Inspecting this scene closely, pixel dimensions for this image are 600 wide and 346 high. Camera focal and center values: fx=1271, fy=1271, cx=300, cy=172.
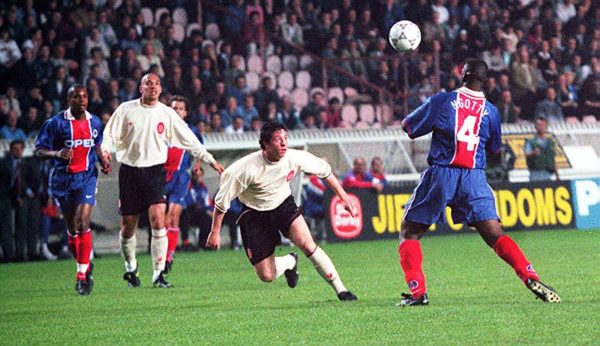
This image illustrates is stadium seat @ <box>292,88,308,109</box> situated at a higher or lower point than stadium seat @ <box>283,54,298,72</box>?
lower

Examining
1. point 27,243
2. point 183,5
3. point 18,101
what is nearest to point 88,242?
point 27,243

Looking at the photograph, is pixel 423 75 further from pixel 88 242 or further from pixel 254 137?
pixel 88 242

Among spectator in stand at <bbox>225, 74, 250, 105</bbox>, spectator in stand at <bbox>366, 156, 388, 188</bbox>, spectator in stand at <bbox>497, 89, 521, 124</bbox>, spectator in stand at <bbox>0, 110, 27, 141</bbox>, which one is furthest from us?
spectator in stand at <bbox>497, 89, 521, 124</bbox>

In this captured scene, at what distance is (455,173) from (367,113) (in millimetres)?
14703

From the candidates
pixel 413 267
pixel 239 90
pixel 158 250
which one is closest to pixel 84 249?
pixel 158 250

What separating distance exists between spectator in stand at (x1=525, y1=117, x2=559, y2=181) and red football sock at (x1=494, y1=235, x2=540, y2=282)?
44.6 ft

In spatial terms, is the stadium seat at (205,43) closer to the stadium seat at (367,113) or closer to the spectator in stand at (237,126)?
the spectator in stand at (237,126)

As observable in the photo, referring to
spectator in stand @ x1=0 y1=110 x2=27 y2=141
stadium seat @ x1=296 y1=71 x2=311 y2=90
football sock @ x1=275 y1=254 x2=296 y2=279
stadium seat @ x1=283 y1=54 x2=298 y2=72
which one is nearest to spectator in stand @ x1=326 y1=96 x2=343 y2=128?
stadium seat @ x1=296 y1=71 x2=311 y2=90

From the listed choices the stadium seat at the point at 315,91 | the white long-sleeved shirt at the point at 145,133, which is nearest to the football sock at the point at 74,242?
the white long-sleeved shirt at the point at 145,133

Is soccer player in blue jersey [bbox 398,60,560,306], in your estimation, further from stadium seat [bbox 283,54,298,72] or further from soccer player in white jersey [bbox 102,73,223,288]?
stadium seat [bbox 283,54,298,72]

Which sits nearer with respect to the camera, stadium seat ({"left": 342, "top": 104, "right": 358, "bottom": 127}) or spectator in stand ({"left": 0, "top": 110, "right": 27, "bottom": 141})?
spectator in stand ({"left": 0, "top": 110, "right": 27, "bottom": 141})

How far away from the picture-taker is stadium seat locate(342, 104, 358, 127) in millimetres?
24534

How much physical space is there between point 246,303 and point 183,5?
47.6 feet

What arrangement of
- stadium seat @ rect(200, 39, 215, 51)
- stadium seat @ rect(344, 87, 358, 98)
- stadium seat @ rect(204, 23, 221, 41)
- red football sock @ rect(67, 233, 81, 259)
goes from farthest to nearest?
stadium seat @ rect(204, 23, 221, 41), stadium seat @ rect(344, 87, 358, 98), stadium seat @ rect(200, 39, 215, 51), red football sock @ rect(67, 233, 81, 259)
